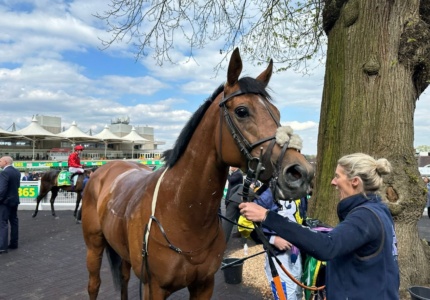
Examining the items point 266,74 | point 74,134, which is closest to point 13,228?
point 266,74

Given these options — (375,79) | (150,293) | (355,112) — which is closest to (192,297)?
(150,293)

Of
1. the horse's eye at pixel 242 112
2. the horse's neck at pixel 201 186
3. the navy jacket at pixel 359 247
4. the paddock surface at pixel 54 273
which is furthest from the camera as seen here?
the paddock surface at pixel 54 273

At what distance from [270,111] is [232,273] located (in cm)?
372

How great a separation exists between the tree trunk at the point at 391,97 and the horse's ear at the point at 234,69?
251cm

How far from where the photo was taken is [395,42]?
3.86m

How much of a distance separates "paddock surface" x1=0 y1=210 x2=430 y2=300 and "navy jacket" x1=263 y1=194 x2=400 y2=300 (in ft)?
10.2

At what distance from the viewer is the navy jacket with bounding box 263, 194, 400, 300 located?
1602 millimetres

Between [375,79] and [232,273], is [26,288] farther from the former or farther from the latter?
[375,79]

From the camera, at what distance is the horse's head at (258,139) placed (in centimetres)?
167

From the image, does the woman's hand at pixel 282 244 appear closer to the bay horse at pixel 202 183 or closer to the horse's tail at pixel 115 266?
the bay horse at pixel 202 183

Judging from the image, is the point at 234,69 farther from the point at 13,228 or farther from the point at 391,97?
the point at 13,228

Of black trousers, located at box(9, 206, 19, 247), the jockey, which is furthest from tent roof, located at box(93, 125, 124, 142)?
black trousers, located at box(9, 206, 19, 247)

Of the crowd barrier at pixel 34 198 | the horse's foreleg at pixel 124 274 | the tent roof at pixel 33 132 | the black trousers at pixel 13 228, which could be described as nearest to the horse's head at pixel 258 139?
the horse's foreleg at pixel 124 274

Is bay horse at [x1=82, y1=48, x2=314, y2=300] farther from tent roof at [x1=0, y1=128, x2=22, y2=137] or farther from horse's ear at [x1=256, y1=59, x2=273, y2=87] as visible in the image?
tent roof at [x1=0, y1=128, x2=22, y2=137]
